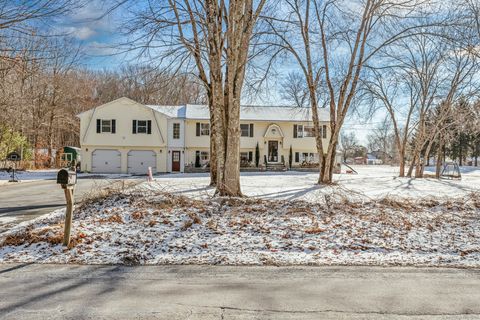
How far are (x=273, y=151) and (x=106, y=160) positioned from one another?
50.1 feet

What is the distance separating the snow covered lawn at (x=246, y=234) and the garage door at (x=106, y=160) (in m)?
22.5

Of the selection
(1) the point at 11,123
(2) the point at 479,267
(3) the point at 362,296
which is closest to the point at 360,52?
(2) the point at 479,267

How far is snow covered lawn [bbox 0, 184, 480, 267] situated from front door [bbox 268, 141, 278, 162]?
24.3m

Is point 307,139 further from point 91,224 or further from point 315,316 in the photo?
point 315,316

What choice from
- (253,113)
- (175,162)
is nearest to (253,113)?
(253,113)

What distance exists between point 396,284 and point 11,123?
30657 millimetres

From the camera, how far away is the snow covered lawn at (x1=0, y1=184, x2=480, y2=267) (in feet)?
15.4

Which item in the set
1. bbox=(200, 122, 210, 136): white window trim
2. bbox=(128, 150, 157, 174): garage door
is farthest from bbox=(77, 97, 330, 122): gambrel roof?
bbox=(128, 150, 157, 174): garage door

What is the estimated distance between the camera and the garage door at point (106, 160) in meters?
29.2

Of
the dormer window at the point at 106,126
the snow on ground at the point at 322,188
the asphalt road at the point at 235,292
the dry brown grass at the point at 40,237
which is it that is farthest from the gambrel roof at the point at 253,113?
the asphalt road at the point at 235,292

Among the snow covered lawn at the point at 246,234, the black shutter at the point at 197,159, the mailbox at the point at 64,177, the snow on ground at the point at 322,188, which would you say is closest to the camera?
the snow covered lawn at the point at 246,234

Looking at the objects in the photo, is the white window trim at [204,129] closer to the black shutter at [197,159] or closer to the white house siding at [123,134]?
the black shutter at [197,159]

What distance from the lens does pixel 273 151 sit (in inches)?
1288

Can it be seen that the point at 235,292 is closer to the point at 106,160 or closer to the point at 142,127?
the point at 142,127
